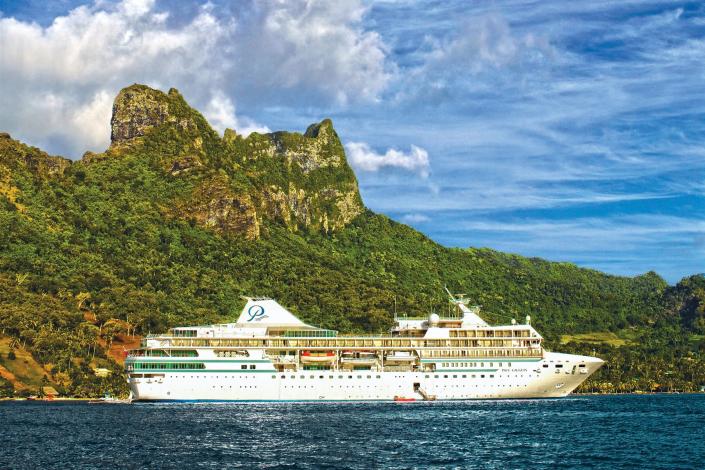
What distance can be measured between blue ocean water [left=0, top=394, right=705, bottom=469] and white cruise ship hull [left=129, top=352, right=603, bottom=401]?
2647 millimetres

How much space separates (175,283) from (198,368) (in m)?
91.5

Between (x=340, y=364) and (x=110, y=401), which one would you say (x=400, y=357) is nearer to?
(x=340, y=364)

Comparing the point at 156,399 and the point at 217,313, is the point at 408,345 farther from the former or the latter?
the point at 217,313

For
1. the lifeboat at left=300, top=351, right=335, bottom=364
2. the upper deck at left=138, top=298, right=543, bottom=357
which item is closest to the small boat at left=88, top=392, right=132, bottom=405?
the upper deck at left=138, top=298, right=543, bottom=357

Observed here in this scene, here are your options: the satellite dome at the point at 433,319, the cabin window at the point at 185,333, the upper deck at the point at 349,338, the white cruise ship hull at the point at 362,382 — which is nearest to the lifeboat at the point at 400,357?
the upper deck at the point at 349,338

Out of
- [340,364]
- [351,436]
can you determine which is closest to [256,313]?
[340,364]

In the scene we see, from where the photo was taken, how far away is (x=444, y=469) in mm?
56281

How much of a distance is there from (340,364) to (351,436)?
116ft

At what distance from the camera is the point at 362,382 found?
104m

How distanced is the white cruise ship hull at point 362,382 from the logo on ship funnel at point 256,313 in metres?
6.56

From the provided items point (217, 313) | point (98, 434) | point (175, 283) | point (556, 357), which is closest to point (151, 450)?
point (98, 434)

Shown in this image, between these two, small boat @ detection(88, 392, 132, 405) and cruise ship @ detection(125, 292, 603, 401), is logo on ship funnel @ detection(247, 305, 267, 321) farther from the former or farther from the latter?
small boat @ detection(88, 392, 132, 405)

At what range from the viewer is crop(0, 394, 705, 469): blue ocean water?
196ft

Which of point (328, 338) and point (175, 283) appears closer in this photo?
point (328, 338)
